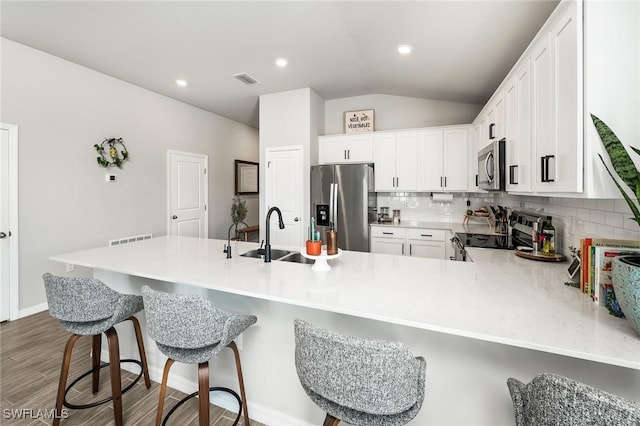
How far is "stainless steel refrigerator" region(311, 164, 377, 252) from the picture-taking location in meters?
4.05

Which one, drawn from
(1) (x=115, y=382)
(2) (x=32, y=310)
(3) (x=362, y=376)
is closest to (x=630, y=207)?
(3) (x=362, y=376)

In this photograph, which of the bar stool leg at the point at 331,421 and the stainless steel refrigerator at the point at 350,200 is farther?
the stainless steel refrigerator at the point at 350,200

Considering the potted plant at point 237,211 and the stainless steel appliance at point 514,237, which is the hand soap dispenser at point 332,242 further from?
the potted plant at point 237,211

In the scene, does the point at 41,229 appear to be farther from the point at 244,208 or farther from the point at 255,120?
the point at 255,120

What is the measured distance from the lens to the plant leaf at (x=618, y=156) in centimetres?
111

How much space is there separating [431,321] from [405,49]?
279cm

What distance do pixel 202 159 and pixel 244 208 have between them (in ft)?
4.57

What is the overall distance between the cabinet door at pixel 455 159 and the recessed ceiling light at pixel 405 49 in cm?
148

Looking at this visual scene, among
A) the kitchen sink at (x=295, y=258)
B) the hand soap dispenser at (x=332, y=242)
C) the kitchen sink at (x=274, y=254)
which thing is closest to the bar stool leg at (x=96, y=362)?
the kitchen sink at (x=274, y=254)

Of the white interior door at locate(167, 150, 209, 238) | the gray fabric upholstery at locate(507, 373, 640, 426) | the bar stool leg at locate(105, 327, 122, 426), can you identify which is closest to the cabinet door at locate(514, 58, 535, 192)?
the gray fabric upholstery at locate(507, 373, 640, 426)

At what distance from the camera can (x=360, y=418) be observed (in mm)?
1011

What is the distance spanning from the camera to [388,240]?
13.3 feet

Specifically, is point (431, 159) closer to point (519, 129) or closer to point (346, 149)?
point (346, 149)

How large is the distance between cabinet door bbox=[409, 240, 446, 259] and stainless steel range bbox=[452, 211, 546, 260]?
29.0 inches
